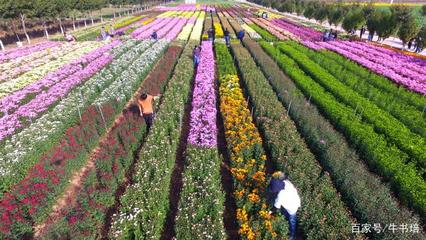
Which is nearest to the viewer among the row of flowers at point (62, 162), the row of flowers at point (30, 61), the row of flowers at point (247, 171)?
the row of flowers at point (247, 171)

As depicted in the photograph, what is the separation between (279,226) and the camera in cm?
739

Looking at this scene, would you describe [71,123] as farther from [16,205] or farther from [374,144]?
[374,144]

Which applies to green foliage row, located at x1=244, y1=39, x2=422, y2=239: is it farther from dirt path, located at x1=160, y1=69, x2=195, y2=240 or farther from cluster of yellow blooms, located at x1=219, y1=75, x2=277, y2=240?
dirt path, located at x1=160, y1=69, x2=195, y2=240

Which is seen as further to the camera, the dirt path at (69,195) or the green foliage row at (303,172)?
the dirt path at (69,195)

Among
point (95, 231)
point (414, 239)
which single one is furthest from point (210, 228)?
point (414, 239)

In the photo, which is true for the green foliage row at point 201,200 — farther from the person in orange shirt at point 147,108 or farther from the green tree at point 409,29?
the green tree at point 409,29

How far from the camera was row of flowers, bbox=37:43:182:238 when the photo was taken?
7297 mm

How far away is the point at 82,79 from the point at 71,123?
6.31m

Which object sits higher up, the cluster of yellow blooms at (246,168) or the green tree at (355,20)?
the green tree at (355,20)

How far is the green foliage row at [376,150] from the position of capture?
28.9 ft

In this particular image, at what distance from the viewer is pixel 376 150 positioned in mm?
10594

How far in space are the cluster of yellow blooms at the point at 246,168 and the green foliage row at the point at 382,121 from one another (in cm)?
559

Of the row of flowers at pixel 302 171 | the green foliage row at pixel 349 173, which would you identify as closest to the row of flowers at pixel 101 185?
the row of flowers at pixel 302 171

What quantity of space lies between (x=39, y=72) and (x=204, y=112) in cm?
1402
